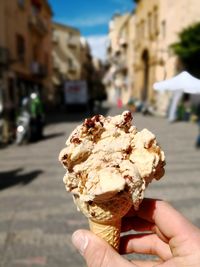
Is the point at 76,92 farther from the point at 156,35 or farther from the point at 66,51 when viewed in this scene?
the point at 66,51

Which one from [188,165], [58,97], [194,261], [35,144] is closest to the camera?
[194,261]

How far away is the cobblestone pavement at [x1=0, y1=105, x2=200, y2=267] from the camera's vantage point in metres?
4.59

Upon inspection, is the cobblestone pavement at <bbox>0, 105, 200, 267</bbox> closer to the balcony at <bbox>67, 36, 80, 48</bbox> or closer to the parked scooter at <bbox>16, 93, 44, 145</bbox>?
the parked scooter at <bbox>16, 93, 44, 145</bbox>

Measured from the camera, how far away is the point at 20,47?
32.0 metres

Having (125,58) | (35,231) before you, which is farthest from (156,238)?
(125,58)

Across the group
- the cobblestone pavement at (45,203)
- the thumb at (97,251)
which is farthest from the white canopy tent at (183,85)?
the cobblestone pavement at (45,203)

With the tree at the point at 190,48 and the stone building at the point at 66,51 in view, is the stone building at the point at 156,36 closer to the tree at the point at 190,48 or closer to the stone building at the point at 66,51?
the tree at the point at 190,48

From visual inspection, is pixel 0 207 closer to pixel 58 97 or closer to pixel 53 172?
pixel 53 172

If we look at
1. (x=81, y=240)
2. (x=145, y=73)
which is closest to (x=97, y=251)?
(x=81, y=240)

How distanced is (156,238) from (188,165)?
7462 millimetres

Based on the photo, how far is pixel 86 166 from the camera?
7.06 feet

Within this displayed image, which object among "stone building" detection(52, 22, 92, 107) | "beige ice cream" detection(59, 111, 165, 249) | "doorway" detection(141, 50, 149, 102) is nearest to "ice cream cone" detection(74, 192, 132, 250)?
"beige ice cream" detection(59, 111, 165, 249)

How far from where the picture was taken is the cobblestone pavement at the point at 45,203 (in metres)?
4.59

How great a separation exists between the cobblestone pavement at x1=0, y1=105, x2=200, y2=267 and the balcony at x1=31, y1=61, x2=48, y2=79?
2511 centimetres
